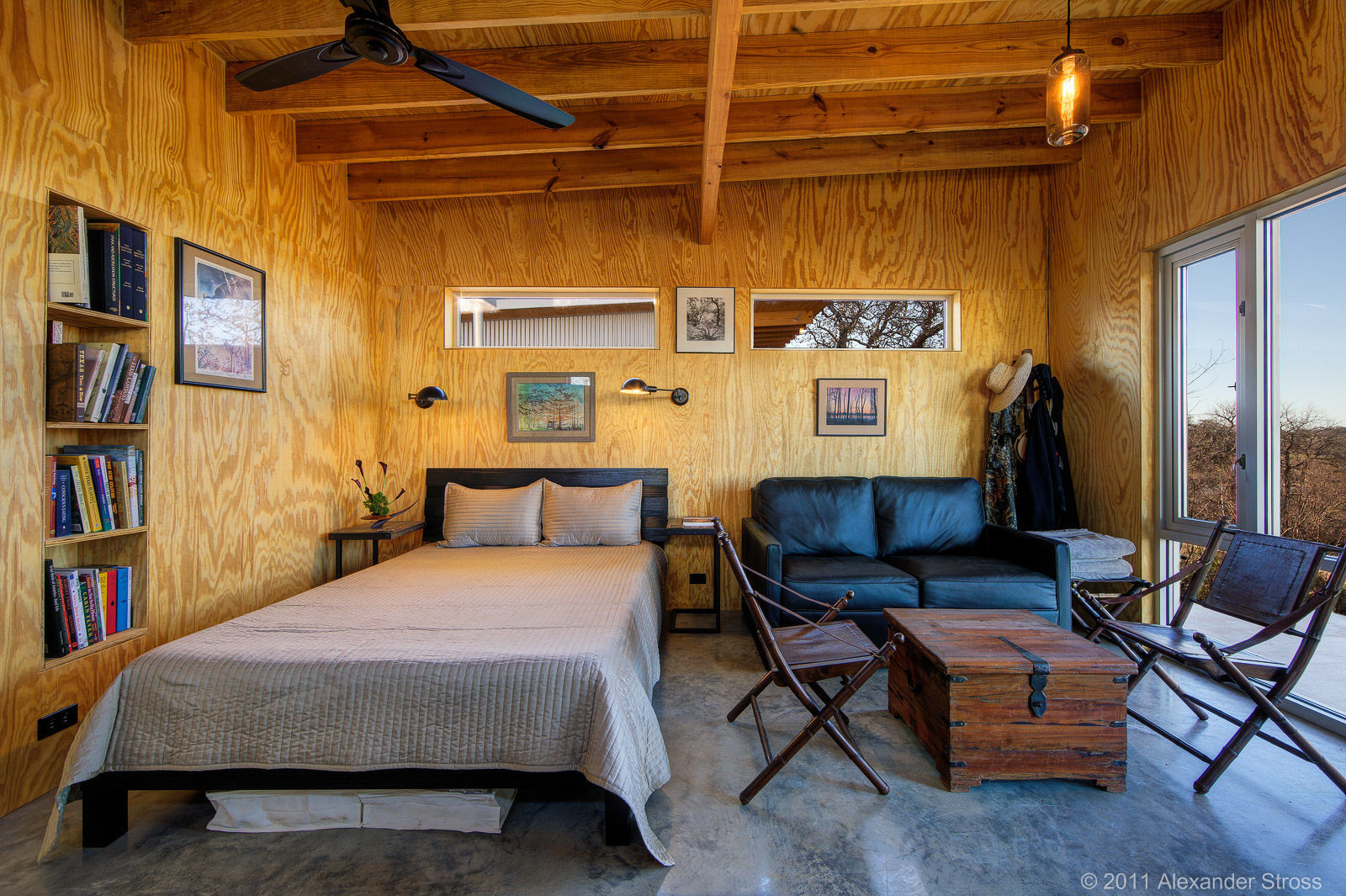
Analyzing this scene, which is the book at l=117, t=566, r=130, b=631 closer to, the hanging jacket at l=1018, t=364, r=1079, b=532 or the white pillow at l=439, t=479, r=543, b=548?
the white pillow at l=439, t=479, r=543, b=548

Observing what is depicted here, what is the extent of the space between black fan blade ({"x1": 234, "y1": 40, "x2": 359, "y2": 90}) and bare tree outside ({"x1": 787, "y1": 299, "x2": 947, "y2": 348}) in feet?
10.3

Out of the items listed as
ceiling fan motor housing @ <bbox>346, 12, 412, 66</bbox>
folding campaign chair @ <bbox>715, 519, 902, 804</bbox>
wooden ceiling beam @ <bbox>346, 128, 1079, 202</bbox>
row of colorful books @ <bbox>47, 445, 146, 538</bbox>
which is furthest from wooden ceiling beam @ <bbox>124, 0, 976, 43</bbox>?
folding campaign chair @ <bbox>715, 519, 902, 804</bbox>

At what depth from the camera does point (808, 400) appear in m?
4.28

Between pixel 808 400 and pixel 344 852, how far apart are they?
3.50 meters

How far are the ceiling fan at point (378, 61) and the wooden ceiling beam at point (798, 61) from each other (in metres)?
0.80

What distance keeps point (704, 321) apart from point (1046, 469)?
2.41 m

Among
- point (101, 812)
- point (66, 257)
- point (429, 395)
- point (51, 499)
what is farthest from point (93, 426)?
point (429, 395)

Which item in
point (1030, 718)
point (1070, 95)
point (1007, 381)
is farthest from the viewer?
point (1007, 381)

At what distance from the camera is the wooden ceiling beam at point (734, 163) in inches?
150

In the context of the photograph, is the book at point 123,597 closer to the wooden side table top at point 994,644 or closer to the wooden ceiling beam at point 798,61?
the wooden ceiling beam at point 798,61

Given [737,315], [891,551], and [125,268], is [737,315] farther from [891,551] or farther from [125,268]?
[125,268]

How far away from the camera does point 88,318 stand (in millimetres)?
2260

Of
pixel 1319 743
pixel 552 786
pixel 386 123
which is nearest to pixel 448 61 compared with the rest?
pixel 386 123

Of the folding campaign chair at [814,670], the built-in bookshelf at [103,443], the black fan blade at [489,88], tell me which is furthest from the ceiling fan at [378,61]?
the folding campaign chair at [814,670]
